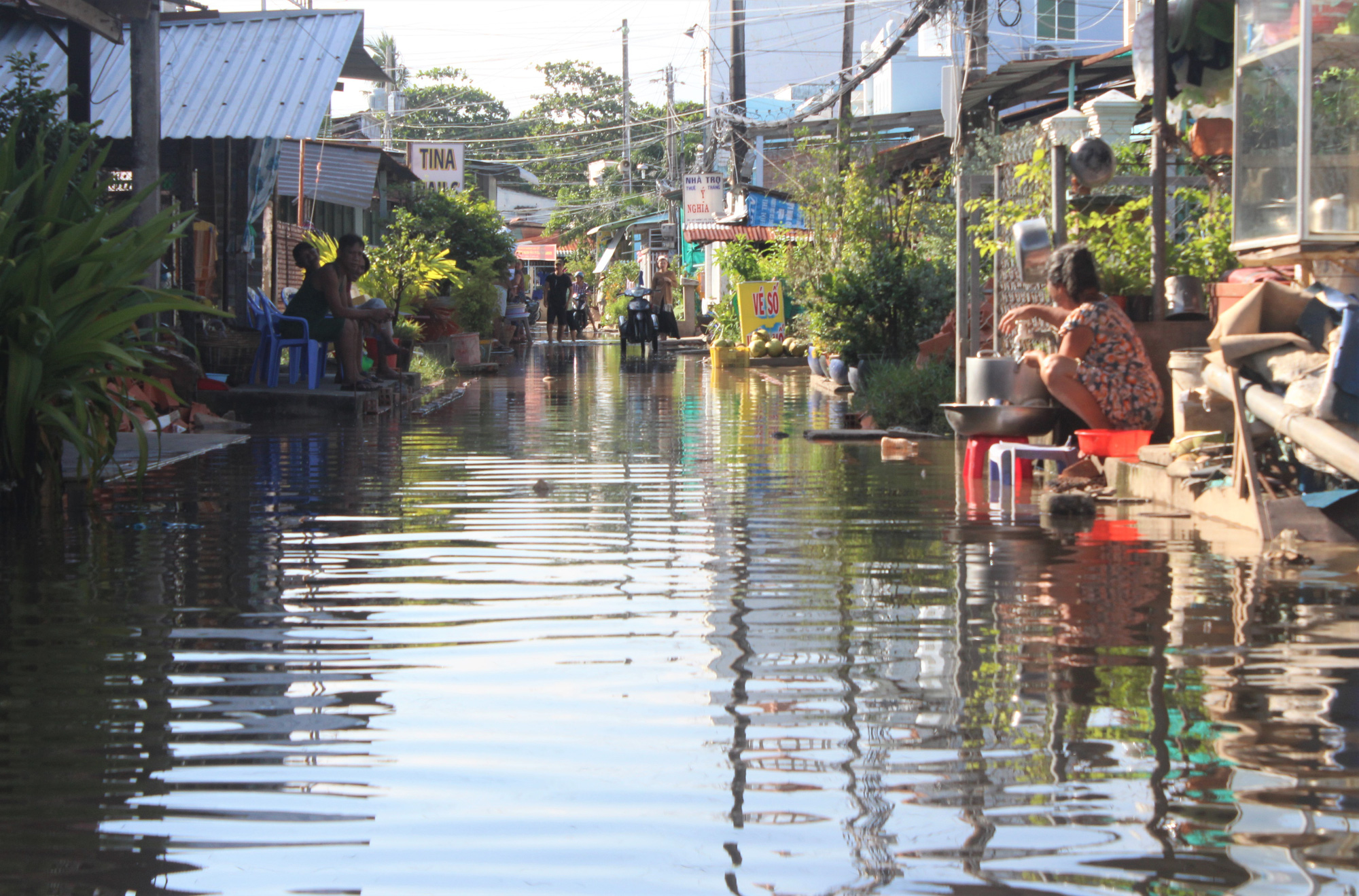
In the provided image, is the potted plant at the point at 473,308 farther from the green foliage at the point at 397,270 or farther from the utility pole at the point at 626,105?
the utility pole at the point at 626,105

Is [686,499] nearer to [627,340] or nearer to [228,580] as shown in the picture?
[228,580]

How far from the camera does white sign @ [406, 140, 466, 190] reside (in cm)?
3150

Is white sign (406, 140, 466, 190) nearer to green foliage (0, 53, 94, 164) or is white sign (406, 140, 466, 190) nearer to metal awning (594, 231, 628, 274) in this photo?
green foliage (0, 53, 94, 164)

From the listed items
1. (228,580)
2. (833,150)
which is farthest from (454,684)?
(833,150)

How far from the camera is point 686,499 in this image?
7426mm

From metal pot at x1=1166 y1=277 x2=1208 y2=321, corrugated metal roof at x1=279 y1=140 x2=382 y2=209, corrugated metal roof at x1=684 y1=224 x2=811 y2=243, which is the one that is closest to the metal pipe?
metal pot at x1=1166 y1=277 x2=1208 y2=321

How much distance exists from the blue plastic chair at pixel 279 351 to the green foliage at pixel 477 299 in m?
7.75

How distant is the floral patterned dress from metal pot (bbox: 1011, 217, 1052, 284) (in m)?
0.79

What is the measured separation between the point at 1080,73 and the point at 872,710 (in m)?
15.0

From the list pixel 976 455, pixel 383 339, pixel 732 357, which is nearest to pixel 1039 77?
pixel 732 357

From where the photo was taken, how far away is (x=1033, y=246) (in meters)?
8.47

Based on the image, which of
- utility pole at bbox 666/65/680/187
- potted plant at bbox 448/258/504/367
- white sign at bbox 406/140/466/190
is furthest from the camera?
utility pole at bbox 666/65/680/187

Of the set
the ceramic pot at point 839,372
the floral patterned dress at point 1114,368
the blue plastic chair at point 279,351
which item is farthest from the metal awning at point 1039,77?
the floral patterned dress at point 1114,368

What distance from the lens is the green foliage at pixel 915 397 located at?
11.1m
